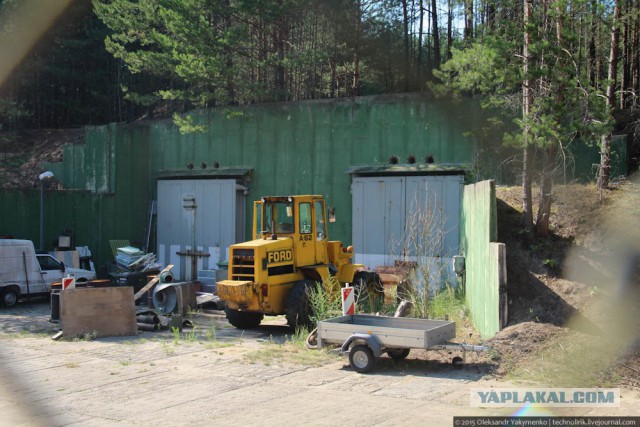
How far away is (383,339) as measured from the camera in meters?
9.28

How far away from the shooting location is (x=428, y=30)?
87.2ft

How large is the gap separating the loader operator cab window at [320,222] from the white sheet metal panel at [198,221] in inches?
296

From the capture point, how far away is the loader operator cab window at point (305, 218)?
13422mm

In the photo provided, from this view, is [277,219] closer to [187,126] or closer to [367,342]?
[367,342]

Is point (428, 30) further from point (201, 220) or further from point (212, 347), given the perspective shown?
point (212, 347)

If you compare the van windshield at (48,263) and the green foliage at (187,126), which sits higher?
the green foliage at (187,126)

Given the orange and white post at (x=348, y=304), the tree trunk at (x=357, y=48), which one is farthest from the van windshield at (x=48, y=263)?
the tree trunk at (x=357, y=48)

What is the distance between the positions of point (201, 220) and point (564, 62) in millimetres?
13400

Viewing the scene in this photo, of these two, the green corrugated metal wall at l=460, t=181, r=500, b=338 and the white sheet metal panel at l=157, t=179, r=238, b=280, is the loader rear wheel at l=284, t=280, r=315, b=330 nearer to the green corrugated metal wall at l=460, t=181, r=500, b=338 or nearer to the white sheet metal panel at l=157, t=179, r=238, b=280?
the green corrugated metal wall at l=460, t=181, r=500, b=338

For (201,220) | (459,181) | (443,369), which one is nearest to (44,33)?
(201,220)

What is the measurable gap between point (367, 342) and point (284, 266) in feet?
13.6

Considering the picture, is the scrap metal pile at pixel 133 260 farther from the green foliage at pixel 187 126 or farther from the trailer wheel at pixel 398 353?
the trailer wheel at pixel 398 353

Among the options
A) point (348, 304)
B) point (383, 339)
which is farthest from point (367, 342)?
point (348, 304)

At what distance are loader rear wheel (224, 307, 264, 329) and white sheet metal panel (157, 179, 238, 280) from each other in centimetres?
734
